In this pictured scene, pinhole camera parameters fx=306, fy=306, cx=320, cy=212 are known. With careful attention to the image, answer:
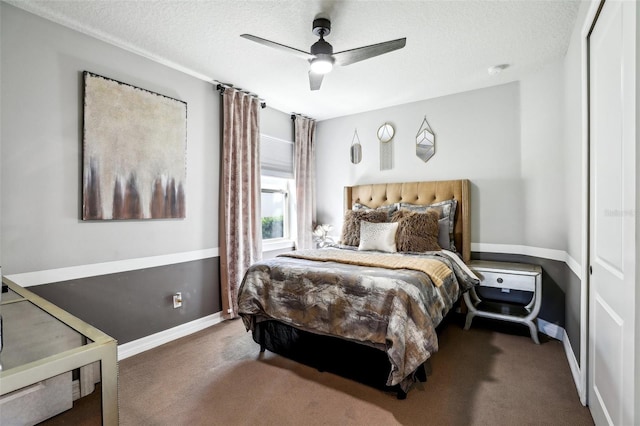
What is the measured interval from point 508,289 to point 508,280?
0.74 ft

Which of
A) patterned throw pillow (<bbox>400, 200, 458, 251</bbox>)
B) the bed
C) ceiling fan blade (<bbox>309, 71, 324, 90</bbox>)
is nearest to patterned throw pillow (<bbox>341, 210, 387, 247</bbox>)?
the bed

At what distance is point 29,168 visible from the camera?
7.08 feet

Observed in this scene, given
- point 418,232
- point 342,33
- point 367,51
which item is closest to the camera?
point 367,51

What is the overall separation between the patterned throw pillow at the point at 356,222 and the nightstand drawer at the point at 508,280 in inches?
45.9

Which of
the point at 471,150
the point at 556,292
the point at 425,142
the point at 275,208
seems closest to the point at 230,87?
the point at 275,208

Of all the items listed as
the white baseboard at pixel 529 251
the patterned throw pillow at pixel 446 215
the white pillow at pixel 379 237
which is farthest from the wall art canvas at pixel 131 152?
the white baseboard at pixel 529 251

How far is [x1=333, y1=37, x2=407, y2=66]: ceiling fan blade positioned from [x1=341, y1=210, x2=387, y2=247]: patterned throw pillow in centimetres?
176

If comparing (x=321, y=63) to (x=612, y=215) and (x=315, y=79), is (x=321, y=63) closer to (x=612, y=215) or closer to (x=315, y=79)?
(x=315, y=79)

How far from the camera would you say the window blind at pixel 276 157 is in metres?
4.10

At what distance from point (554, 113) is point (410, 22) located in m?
1.86

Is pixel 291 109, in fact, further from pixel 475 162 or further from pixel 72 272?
pixel 72 272

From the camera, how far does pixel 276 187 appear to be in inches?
177

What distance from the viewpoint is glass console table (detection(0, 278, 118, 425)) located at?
0.79 metres

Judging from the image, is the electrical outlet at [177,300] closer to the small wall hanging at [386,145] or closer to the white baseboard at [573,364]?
the small wall hanging at [386,145]
